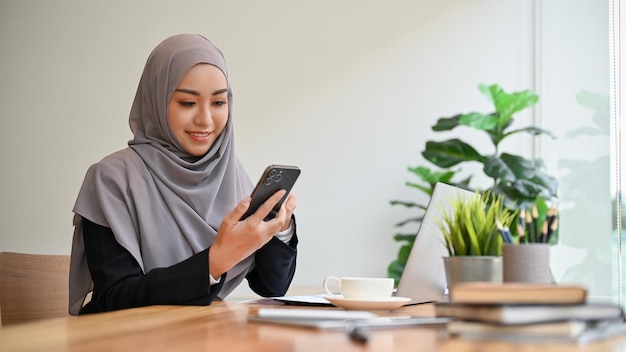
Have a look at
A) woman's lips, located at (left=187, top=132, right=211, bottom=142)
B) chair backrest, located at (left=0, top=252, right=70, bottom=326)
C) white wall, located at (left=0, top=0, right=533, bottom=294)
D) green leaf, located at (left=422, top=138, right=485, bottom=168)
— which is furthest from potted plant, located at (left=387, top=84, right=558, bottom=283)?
chair backrest, located at (left=0, top=252, right=70, bottom=326)

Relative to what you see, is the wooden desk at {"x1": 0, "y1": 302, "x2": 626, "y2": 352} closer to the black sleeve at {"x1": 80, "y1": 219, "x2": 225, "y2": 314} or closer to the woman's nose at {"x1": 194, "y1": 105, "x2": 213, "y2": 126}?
the black sleeve at {"x1": 80, "y1": 219, "x2": 225, "y2": 314}

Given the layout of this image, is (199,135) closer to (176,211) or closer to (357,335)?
(176,211)

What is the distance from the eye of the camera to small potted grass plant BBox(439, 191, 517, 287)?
1415 millimetres

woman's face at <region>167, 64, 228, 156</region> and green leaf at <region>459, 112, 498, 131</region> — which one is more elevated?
green leaf at <region>459, 112, 498, 131</region>

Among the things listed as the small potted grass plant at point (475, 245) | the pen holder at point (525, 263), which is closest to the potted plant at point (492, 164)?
the small potted grass plant at point (475, 245)

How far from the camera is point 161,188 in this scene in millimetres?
2041

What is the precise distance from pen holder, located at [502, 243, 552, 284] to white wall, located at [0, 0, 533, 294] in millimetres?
3139

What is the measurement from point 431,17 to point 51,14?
2.07 metres

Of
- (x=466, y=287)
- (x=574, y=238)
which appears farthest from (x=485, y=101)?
(x=466, y=287)

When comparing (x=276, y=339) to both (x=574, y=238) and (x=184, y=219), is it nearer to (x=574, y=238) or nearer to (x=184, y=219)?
(x=184, y=219)

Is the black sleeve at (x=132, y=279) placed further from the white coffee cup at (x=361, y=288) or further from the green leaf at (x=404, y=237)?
the green leaf at (x=404, y=237)

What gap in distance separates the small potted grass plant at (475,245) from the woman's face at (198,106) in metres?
0.83

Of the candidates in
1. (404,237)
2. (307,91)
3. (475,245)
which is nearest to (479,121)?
(404,237)

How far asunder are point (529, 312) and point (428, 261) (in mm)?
732
